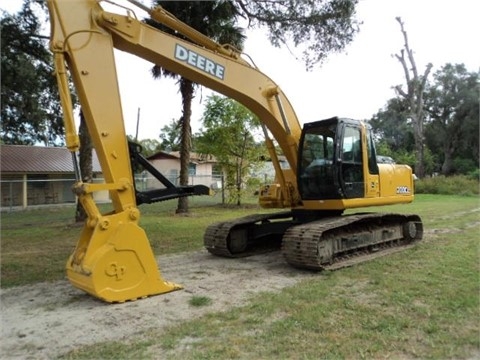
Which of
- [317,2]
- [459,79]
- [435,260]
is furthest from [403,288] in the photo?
[459,79]

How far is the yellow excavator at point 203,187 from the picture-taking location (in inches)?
193

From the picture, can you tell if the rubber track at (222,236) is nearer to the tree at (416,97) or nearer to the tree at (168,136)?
the tree at (416,97)

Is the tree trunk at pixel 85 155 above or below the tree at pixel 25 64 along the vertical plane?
below

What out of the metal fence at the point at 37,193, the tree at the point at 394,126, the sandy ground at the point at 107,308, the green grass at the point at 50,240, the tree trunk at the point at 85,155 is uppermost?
the tree at the point at 394,126

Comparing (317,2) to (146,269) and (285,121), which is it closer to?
(285,121)

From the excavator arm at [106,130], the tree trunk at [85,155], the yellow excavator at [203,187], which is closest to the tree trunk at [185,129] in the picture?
the tree trunk at [85,155]

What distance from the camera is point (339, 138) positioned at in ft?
23.1

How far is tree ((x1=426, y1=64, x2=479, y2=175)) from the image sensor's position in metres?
42.9

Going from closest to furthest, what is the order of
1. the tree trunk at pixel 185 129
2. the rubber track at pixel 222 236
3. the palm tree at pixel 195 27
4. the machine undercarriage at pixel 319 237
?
the machine undercarriage at pixel 319 237 < the rubber track at pixel 222 236 < the palm tree at pixel 195 27 < the tree trunk at pixel 185 129

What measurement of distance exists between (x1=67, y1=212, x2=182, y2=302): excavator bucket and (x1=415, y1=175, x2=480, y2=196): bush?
2287 centimetres

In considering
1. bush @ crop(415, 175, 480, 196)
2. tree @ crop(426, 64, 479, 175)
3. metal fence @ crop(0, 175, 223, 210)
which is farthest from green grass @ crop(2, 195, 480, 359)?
tree @ crop(426, 64, 479, 175)

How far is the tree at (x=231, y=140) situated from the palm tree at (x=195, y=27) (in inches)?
103

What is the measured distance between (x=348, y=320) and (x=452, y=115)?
46169mm

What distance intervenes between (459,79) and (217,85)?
4527cm
